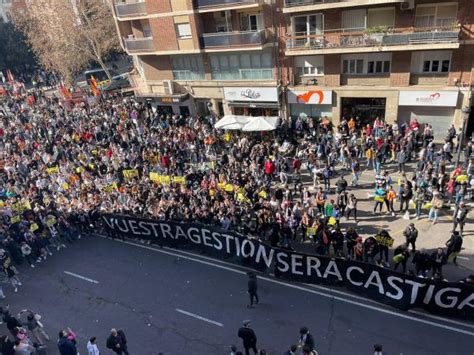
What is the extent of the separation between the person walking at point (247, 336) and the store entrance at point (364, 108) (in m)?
18.5

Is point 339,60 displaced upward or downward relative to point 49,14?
downward

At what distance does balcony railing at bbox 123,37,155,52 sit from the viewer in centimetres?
2938

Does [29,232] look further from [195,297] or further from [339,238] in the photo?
[339,238]

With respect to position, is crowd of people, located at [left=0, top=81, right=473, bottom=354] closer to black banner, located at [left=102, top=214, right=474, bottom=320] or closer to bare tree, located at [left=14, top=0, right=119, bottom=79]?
black banner, located at [left=102, top=214, right=474, bottom=320]

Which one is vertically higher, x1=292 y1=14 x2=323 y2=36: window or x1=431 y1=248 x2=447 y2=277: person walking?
x1=292 y1=14 x2=323 y2=36: window

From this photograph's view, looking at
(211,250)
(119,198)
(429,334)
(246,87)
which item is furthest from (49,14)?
(429,334)

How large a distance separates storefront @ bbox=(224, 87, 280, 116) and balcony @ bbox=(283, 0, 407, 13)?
5240 millimetres

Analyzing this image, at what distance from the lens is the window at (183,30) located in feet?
88.9

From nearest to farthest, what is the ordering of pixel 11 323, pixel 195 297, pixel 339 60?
pixel 11 323
pixel 195 297
pixel 339 60

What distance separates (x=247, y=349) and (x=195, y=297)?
339cm

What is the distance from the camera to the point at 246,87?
27203mm

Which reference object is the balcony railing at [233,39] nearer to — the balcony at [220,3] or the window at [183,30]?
the window at [183,30]

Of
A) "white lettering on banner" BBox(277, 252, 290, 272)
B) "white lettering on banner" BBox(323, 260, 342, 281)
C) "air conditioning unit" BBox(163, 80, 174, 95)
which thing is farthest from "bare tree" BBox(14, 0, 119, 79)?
"white lettering on banner" BBox(323, 260, 342, 281)

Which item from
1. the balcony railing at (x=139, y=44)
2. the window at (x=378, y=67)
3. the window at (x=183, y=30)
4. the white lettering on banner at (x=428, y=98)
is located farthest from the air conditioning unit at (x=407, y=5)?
the balcony railing at (x=139, y=44)
